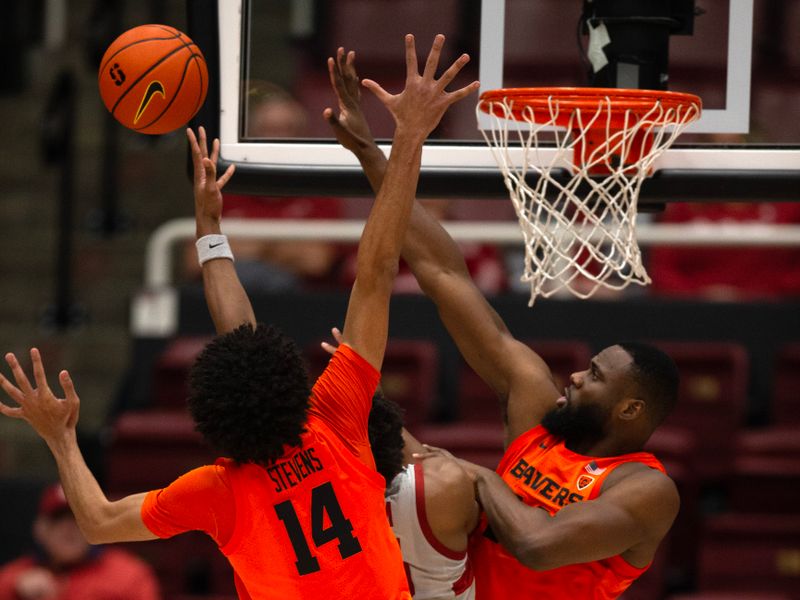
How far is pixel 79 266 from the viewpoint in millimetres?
8320

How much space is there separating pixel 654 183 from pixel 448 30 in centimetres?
77

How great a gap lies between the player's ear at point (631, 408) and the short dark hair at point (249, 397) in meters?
0.97

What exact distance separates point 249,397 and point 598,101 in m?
1.28

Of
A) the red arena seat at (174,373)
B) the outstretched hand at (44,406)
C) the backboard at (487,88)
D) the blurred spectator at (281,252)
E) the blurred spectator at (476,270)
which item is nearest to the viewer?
the outstretched hand at (44,406)

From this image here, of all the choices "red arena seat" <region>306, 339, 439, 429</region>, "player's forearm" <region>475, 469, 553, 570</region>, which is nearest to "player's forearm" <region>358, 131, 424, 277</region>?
"player's forearm" <region>475, 469, 553, 570</region>

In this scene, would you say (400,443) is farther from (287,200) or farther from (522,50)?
(287,200)

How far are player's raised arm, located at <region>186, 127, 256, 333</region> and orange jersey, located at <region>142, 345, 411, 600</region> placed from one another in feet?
1.20

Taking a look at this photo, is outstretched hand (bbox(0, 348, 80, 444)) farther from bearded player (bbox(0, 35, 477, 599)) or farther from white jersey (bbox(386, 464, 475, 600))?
white jersey (bbox(386, 464, 475, 600))

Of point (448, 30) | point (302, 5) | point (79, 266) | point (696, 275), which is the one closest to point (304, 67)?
point (302, 5)

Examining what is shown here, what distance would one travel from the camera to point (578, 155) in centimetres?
420

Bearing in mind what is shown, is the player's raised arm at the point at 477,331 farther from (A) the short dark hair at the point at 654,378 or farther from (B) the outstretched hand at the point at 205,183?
(B) the outstretched hand at the point at 205,183

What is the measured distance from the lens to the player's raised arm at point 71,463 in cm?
364

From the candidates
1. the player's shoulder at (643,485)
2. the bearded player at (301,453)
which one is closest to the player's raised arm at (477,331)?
the player's shoulder at (643,485)

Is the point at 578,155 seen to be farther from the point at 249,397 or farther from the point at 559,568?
the point at 249,397
